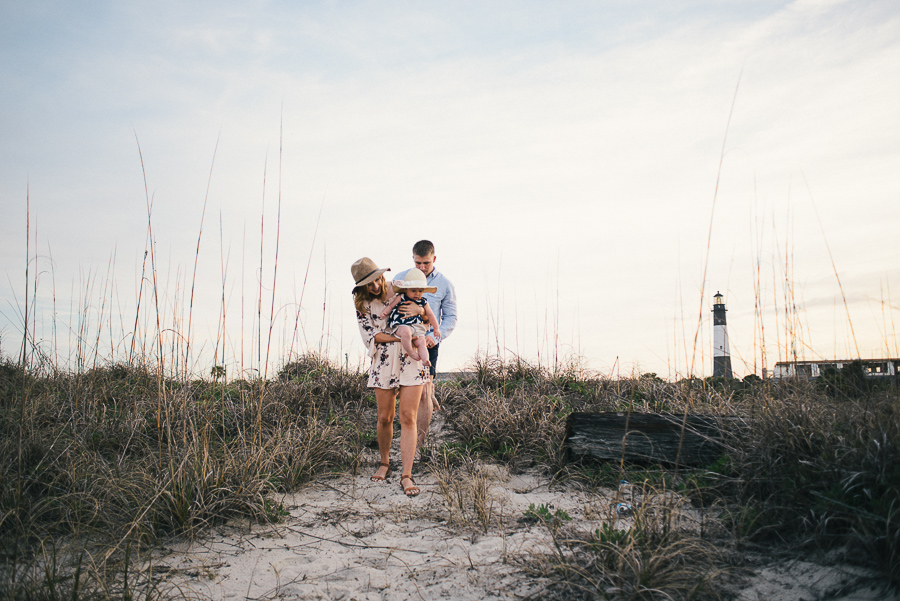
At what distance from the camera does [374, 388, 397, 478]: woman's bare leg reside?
183 inches

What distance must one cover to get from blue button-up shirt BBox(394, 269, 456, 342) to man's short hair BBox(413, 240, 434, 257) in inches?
13.6

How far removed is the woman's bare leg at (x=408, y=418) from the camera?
4.54m

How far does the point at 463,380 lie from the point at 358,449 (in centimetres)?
328

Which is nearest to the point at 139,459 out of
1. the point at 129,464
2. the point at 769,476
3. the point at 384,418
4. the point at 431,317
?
the point at 129,464

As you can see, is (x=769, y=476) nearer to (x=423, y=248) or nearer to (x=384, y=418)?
(x=384, y=418)

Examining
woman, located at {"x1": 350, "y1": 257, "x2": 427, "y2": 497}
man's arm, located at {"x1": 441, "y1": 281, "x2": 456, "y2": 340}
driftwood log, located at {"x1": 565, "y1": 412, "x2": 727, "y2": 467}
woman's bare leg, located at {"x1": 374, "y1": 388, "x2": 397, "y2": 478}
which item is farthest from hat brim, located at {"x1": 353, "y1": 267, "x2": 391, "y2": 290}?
driftwood log, located at {"x1": 565, "y1": 412, "x2": 727, "y2": 467}

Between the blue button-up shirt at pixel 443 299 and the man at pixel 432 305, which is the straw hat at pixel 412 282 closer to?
the man at pixel 432 305

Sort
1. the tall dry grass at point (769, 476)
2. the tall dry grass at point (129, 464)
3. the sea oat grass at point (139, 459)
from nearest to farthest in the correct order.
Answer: the tall dry grass at point (769, 476), the tall dry grass at point (129, 464), the sea oat grass at point (139, 459)

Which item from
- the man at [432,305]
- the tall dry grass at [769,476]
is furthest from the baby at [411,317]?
the tall dry grass at [769,476]

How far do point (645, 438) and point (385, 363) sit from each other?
2342 mm

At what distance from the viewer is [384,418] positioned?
476 cm

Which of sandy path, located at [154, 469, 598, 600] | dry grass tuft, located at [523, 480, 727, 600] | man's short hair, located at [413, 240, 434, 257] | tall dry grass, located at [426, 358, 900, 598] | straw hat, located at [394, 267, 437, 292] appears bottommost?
sandy path, located at [154, 469, 598, 600]

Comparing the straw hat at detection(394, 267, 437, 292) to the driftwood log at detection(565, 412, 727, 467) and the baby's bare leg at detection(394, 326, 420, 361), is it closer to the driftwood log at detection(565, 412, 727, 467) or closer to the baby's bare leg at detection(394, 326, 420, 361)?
the baby's bare leg at detection(394, 326, 420, 361)

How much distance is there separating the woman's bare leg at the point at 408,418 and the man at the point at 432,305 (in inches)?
17.9
